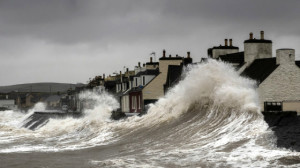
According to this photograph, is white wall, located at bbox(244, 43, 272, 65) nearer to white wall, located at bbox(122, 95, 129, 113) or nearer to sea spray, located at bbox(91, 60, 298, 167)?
sea spray, located at bbox(91, 60, 298, 167)

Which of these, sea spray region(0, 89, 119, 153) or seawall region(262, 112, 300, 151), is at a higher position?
seawall region(262, 112, 300, 151)

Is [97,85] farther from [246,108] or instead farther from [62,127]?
[246,108]

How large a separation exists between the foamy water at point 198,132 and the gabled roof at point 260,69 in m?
0.77

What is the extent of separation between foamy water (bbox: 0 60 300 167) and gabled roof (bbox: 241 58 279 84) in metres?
0.77

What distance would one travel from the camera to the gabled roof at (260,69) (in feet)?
99.5

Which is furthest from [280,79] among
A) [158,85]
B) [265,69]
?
[158,85]

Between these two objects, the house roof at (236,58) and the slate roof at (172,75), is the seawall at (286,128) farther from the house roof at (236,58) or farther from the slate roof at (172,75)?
the slate roof at (172,75)

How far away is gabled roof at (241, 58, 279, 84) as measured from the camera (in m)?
30.3

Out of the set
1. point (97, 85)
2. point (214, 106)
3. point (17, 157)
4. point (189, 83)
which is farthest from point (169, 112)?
point (97, 85)

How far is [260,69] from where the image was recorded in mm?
31859

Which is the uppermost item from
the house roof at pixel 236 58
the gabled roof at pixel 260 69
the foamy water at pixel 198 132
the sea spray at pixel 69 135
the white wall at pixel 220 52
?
the white wall at pixel 220 52

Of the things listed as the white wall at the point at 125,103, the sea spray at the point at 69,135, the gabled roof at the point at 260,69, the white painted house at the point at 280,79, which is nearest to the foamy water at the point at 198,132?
the sea spray at the point at 69,135

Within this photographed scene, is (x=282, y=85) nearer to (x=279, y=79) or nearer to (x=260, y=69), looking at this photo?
(x=279, y=79)

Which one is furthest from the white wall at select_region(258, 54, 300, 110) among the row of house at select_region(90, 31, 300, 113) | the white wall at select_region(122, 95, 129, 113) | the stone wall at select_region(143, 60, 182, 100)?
the white wall at select_region(122, 95, 129, 113)
